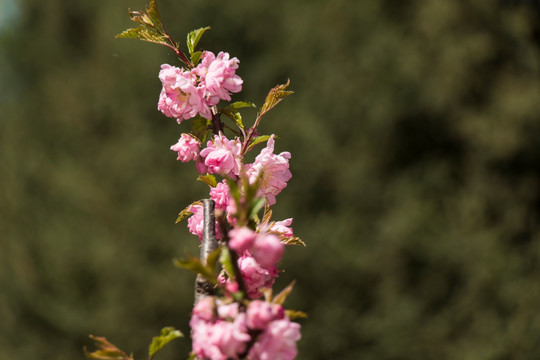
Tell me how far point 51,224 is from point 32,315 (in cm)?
94

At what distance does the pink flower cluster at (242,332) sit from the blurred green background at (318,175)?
535 cm

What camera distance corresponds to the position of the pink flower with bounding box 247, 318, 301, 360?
51 cm

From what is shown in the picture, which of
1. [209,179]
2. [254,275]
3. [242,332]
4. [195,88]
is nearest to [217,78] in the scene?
[195,88]

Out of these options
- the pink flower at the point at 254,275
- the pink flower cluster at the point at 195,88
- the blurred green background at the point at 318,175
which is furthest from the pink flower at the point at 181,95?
the blurred green background at the point at 318,175

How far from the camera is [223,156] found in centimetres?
73

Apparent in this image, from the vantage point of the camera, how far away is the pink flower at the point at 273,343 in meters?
0.51

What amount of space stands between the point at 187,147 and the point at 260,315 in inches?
14.2

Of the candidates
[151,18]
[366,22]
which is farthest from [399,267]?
[151,18]

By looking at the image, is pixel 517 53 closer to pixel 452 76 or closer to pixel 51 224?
pixel 452 76

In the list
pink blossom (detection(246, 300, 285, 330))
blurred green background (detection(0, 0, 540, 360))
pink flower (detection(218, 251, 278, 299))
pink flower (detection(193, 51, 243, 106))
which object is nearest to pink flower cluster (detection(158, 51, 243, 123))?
pink flower (detection(193, 51, 243, 106))

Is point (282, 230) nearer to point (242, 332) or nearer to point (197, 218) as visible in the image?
point (197, 218)

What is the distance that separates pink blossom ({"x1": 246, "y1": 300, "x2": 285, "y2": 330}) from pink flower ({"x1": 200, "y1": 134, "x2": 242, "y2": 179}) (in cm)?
25

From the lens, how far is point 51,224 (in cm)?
633

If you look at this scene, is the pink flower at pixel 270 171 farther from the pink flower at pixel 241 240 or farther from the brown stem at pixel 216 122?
the pink flower at pixel 241 240
